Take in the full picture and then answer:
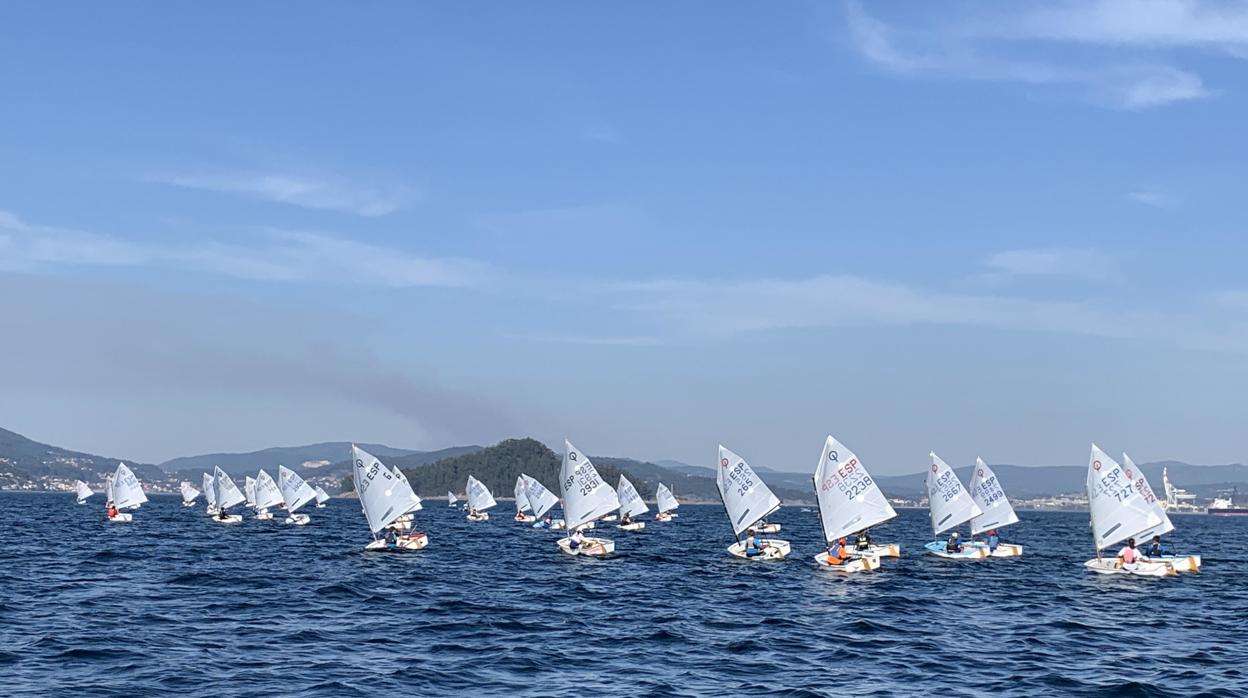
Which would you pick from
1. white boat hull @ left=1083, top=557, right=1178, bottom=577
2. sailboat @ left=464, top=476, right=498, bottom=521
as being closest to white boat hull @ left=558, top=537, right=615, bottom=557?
white boat hull @ left=1083, top=557, right=1178, bottom=577

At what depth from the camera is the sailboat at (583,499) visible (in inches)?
2908

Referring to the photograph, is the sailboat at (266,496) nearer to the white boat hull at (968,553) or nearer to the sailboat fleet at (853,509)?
the sailboat fleet at (853,509)

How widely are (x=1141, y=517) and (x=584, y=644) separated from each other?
38476 mm

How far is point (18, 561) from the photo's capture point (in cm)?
6488

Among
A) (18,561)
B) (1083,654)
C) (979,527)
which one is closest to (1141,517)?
(979,527)

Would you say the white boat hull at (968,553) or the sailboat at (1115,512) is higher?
the sailboat at (1115,512)

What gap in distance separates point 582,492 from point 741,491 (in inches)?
398

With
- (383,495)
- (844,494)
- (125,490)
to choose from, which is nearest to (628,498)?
(125,490)

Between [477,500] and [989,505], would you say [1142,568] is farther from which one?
[477,500]

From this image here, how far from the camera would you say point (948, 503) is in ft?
247

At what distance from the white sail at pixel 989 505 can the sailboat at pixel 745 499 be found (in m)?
15.4

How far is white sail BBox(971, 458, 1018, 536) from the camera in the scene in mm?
78438

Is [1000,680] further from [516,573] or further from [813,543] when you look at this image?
[813,543]

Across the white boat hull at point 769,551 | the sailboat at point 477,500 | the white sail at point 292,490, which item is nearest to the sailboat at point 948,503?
the white boat hull at point 769,551
